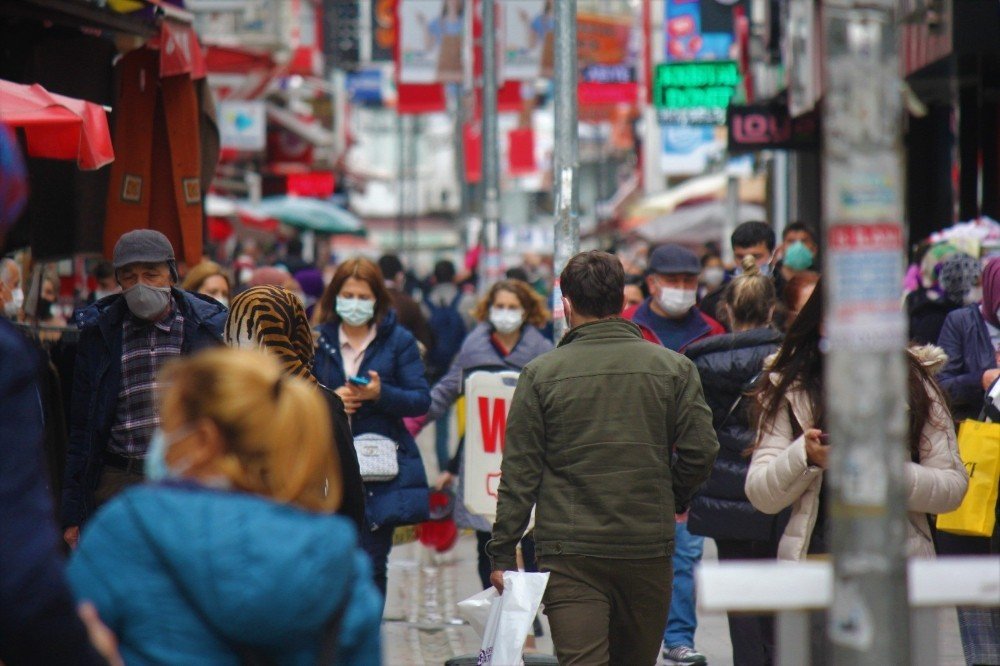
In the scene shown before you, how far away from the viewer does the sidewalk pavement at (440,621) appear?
28.3ft

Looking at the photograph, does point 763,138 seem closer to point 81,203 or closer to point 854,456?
point 81,203

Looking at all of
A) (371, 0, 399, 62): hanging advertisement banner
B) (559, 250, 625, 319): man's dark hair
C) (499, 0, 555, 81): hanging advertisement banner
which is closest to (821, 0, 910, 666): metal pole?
(559, 250, 625, 319): man's dark hair

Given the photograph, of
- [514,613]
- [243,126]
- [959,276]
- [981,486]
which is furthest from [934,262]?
[243,126]

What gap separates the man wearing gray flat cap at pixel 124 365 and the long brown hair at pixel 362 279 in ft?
5.81

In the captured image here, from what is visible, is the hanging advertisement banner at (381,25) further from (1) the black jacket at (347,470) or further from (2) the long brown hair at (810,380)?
(2) the long brown hair at (810,380)

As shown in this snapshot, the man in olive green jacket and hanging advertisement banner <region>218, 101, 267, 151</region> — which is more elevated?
hanging advertisement banner <region>218, 101, 267, 151</region>

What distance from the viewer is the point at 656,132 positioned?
142 ft

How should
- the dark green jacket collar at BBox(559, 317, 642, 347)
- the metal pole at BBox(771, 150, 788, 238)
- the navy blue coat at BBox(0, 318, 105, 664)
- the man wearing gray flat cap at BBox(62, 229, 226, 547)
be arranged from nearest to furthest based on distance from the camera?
1. the navy blue coat at BBox(0, 318, 105, 664)
2. the dark green jacket collar at BBox(559, 317, 642, 347)
3. the man wearing gray flat cap at BBox(62, 229, 226, 547)
4. the metal pole at BBox(771, 150, 788, 238)

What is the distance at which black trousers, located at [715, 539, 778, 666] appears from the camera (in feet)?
21.8

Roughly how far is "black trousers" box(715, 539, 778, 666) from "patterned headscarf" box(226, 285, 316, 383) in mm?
2049

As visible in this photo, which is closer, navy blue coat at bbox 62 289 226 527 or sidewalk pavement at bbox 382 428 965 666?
navy blue coat at bbox 62 289 226 527

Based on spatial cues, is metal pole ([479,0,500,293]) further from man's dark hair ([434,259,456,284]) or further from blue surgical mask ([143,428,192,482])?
blue surgical mask ([143,428,192,482])

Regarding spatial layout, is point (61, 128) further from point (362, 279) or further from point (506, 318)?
point (506, 318)

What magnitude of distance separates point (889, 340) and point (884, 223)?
23cm
